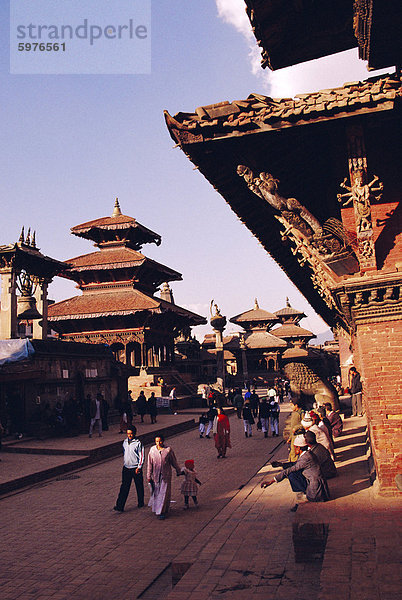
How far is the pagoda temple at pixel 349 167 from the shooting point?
22.6 ft

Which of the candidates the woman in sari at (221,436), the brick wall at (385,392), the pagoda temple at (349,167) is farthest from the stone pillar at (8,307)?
the brick wall at (385,392)

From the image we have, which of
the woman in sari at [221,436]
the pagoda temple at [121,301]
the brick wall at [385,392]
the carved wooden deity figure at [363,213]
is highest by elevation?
the pagoda temple at [121,301]

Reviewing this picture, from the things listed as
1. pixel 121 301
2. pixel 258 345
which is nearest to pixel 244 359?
pixel 258 345

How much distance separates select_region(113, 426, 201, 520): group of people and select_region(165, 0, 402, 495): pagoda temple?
359 centimetres

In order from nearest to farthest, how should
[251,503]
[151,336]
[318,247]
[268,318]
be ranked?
[318,247] → [251,503] → [151,336] → [268,318]

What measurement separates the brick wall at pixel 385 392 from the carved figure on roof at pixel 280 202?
1794mm

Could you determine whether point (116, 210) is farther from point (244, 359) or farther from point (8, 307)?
point (8, 307)

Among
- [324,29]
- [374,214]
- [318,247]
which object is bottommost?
[318,247]

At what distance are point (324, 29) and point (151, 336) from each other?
30205 millimetres

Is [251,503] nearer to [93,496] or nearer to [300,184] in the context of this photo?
[93,496]

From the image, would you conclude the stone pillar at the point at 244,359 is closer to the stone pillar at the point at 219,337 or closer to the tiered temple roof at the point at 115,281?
the tiered temple roof at the point at 115,281

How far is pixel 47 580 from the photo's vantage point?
20.1 ft

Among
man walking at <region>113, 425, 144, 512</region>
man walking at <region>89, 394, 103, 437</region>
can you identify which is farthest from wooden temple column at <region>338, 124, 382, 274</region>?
man walking at <region>89, 394, 103, 437</region>

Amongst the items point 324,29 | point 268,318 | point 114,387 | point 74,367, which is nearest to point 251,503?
point 324,29
